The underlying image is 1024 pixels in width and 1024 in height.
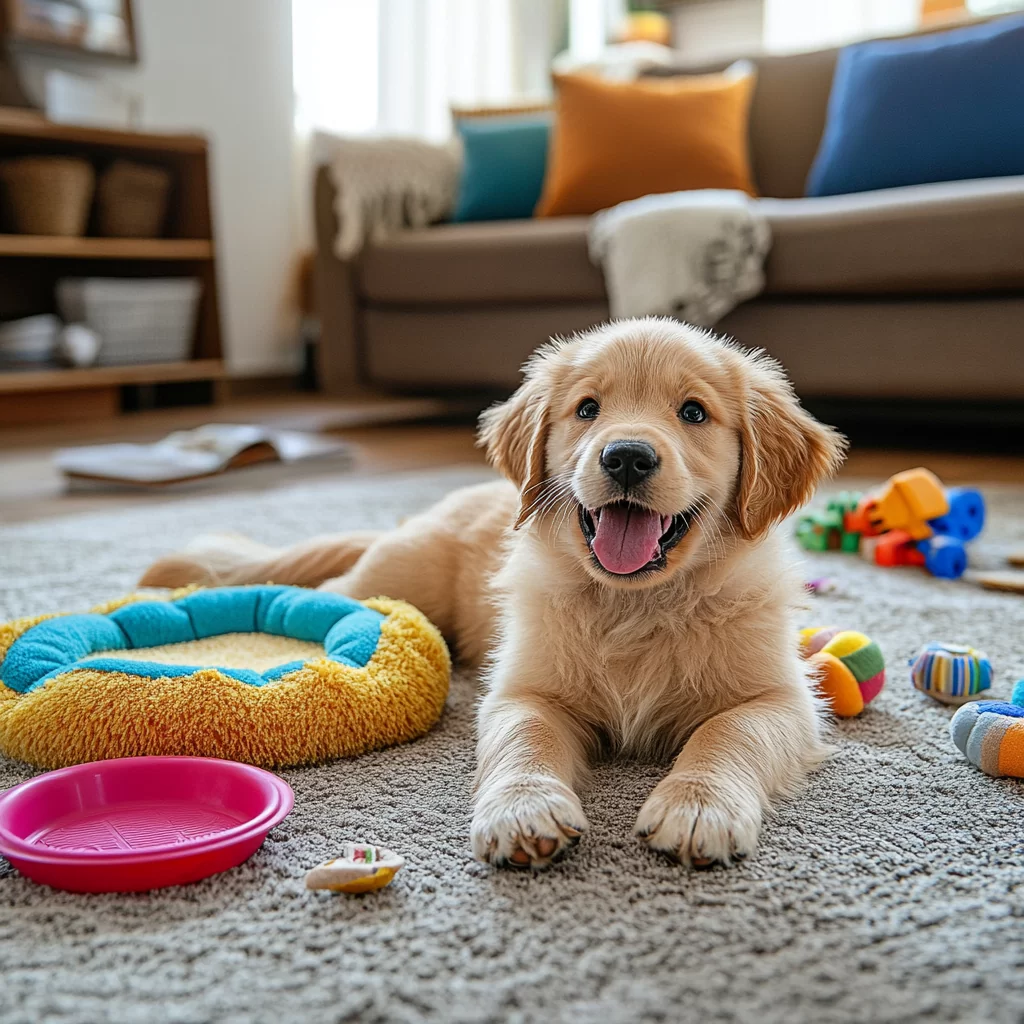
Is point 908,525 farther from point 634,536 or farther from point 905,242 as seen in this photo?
point 905,242

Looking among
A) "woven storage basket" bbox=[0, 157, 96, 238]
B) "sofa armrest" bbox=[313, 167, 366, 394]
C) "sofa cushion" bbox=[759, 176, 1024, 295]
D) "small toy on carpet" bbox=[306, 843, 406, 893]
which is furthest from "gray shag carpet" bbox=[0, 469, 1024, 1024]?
"woven storage basket" bbox=[0, 157, 96, 238]

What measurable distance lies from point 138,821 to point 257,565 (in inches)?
32.2

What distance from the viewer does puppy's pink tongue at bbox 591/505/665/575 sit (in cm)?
127

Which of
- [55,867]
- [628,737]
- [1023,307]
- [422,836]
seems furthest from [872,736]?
[1023,307]

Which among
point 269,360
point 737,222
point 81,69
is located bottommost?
point 269,360

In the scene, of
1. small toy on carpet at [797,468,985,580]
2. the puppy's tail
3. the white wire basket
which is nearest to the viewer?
the puppy's tail

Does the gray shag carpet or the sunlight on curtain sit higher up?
the sunlight on curtain

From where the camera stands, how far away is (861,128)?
4.02 meters

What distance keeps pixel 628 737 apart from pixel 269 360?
17.8 feet

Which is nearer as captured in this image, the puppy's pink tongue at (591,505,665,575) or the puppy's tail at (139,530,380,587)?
the puppy's pink tongue at (591,505,665,575)

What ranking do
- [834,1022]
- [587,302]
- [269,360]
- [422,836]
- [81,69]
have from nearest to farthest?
[834,1022] < [422,836] < [587,302] < [81,69] < [269,360]

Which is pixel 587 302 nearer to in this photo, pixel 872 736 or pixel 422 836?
pixel 872 736

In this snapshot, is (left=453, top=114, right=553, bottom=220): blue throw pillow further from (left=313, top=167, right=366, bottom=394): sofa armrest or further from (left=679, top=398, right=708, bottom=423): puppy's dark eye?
(left=679, top=398, right=708, bottom=423): puppy's dark eye

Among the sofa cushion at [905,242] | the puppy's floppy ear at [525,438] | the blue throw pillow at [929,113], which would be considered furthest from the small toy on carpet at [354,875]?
the blue throw pillow at [929,113]
